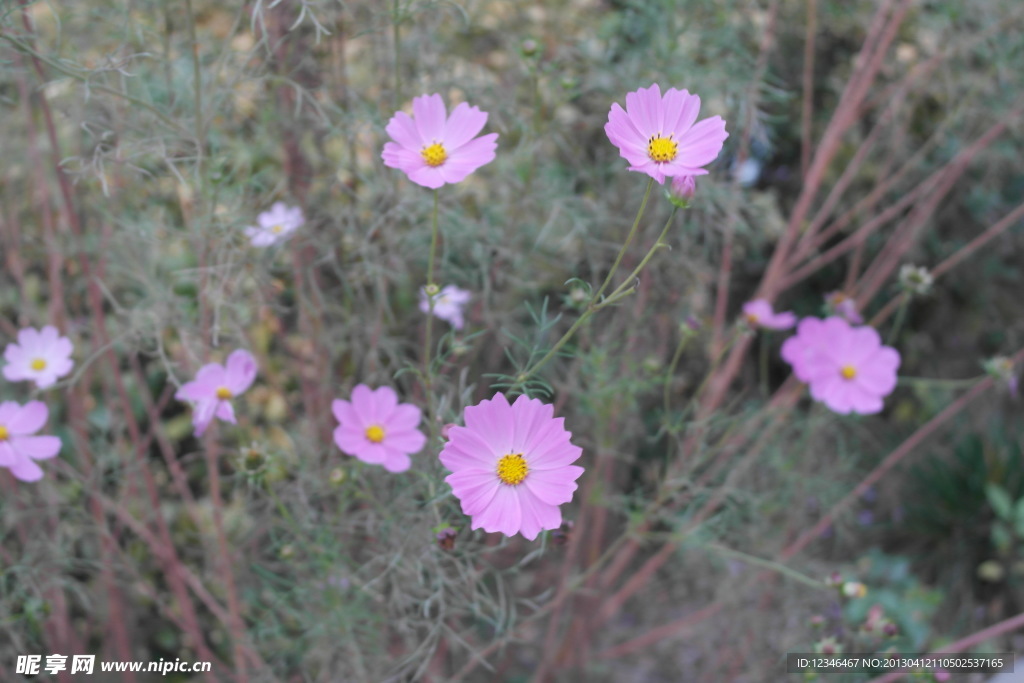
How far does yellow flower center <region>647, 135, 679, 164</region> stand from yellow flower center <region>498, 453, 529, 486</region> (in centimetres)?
27

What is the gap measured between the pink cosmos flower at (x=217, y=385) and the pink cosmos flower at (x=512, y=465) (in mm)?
356

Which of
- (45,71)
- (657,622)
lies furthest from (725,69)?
(657,622)

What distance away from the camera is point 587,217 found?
1.21 m

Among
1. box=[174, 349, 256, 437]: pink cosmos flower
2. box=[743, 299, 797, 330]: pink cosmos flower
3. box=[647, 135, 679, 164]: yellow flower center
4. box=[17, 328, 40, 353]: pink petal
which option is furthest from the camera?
box=[743, 299, 797, 330]: pink cosmos flower

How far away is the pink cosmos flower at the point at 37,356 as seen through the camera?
968 mm

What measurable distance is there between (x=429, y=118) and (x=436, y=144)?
0.03 metres

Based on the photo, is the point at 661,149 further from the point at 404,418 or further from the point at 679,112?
the point at 404,418

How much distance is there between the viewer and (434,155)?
2.47 feet

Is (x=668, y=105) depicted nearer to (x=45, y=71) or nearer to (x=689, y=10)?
(x=689, y=10)

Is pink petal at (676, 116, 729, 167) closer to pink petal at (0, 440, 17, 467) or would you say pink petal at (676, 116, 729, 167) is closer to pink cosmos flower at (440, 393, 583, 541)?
pink cosmos flower at (440, 393, 583, 541)

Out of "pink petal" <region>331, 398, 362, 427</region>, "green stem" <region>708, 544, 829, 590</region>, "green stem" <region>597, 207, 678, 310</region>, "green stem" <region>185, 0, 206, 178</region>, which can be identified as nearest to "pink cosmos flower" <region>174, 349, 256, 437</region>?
"pink petal" <region>331, 398, 362, 427</region>

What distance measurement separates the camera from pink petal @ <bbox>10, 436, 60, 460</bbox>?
851mm

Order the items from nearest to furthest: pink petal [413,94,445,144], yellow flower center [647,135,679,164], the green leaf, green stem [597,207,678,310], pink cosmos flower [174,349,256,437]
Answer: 1. green stem [597,207,678,310]
2. yellow flower center [647,135,679,164]
3. pink petal [413,94,445,144]
4. pink cosmos flower [174,349,256,437]
5. the green leaf

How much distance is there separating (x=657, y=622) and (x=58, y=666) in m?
1.13
